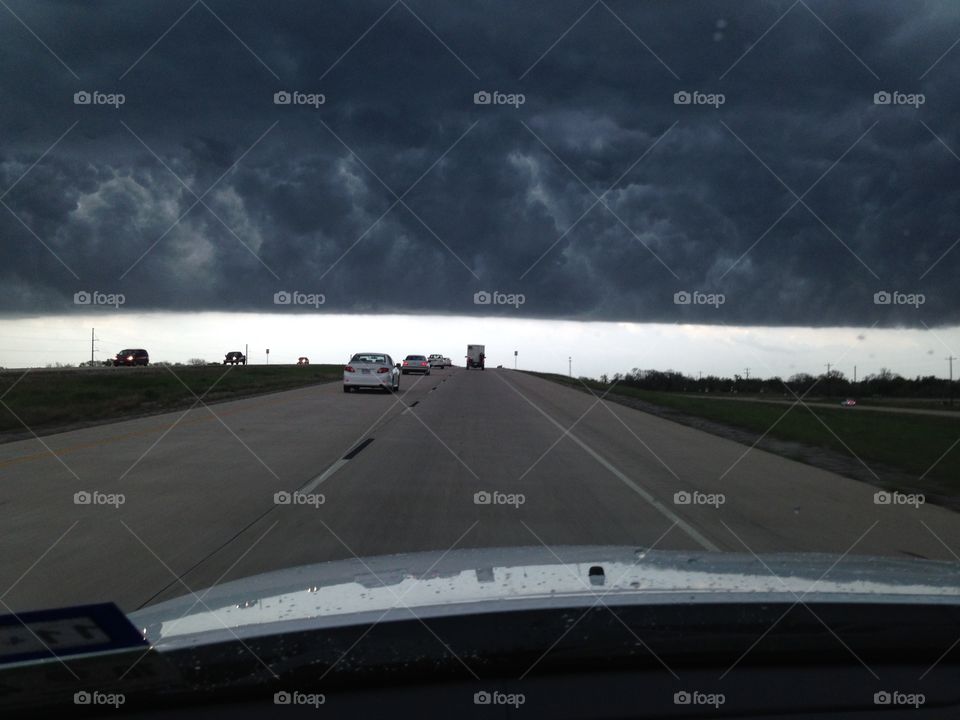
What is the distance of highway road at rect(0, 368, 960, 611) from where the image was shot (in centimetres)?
852

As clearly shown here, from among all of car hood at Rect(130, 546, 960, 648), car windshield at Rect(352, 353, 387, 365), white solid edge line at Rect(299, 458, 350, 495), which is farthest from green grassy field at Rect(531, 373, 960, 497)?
car windshield at Rect(352, 353, 387, 365)

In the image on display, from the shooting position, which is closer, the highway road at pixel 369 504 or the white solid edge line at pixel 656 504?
the highway road at pixel 369 504

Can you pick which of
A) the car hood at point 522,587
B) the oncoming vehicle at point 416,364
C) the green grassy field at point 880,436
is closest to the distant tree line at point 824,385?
the oncoming vehicle at point 416,364

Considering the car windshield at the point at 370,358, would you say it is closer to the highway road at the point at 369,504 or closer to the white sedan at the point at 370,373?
the white sedan at the point at 370,373

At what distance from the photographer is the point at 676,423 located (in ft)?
97.3

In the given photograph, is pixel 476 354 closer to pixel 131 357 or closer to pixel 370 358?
pixel 131 357

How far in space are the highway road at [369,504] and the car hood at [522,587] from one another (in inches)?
44.8

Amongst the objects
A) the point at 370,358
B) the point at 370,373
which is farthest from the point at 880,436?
the point at 370,358

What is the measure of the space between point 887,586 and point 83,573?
6.40 meters

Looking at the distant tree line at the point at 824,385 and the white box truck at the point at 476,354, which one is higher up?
the white box truck at the point at 476,354

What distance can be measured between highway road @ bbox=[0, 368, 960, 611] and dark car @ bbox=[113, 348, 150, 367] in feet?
233

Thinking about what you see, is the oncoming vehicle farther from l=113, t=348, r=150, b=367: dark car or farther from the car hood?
the car hood

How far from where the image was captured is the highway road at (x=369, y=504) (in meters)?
8.52

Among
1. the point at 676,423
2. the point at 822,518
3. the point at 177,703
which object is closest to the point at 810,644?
the point at 177,703
